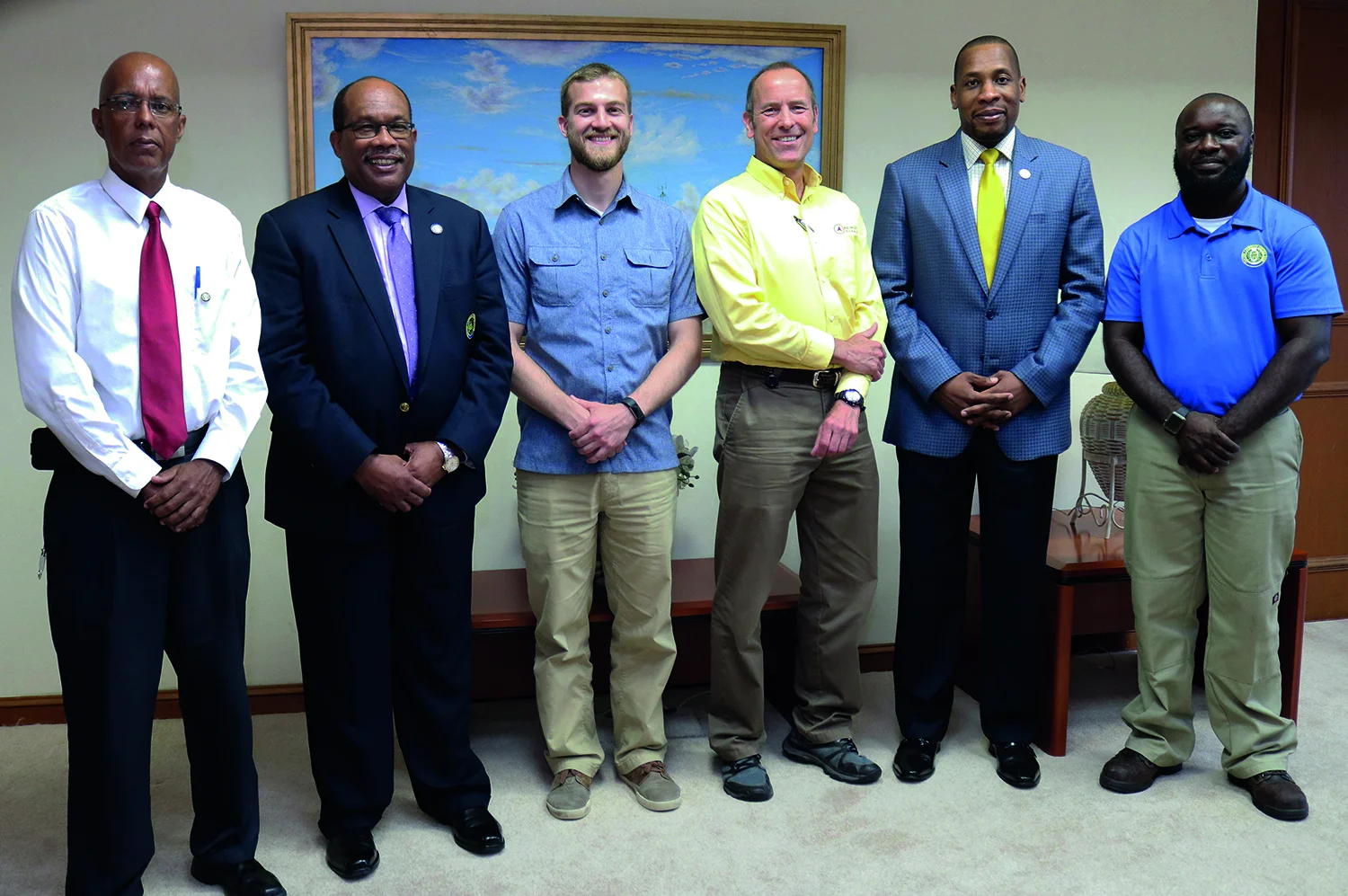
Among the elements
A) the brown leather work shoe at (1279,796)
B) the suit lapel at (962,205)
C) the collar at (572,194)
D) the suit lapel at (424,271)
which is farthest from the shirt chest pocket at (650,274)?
the brown leather work shoe at (1279,796)

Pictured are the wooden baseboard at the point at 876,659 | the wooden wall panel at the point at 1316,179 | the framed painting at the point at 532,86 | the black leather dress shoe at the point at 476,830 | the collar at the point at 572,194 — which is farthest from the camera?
the wooden wall panel at the point at 1316,179

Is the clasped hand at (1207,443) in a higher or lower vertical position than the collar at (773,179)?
lower

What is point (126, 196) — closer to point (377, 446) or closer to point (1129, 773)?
point (377, 446)

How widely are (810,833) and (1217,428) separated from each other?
1.40m

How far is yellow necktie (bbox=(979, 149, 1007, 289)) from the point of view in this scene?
289 centimetres

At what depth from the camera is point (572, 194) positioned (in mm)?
2770

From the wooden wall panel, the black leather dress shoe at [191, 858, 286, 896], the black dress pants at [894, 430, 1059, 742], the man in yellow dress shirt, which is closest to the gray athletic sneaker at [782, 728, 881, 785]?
the man in yellow dress shirt

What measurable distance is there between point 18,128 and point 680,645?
2534mm

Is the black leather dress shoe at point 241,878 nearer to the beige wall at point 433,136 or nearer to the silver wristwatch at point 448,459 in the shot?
the silver wristwatch at point 448,459

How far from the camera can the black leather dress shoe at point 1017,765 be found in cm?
291

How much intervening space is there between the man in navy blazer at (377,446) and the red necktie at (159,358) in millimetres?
229

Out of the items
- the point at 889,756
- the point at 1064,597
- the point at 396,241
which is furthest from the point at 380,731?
the point at 1064,597

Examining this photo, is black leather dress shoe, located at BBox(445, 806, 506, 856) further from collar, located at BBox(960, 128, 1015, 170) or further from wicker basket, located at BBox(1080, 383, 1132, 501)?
wicker basket, located at BBox(1080, 383, 1132, 501)

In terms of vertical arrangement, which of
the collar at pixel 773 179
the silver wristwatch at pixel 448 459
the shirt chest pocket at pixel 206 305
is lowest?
the silver wristwatch at pixel 448 459
